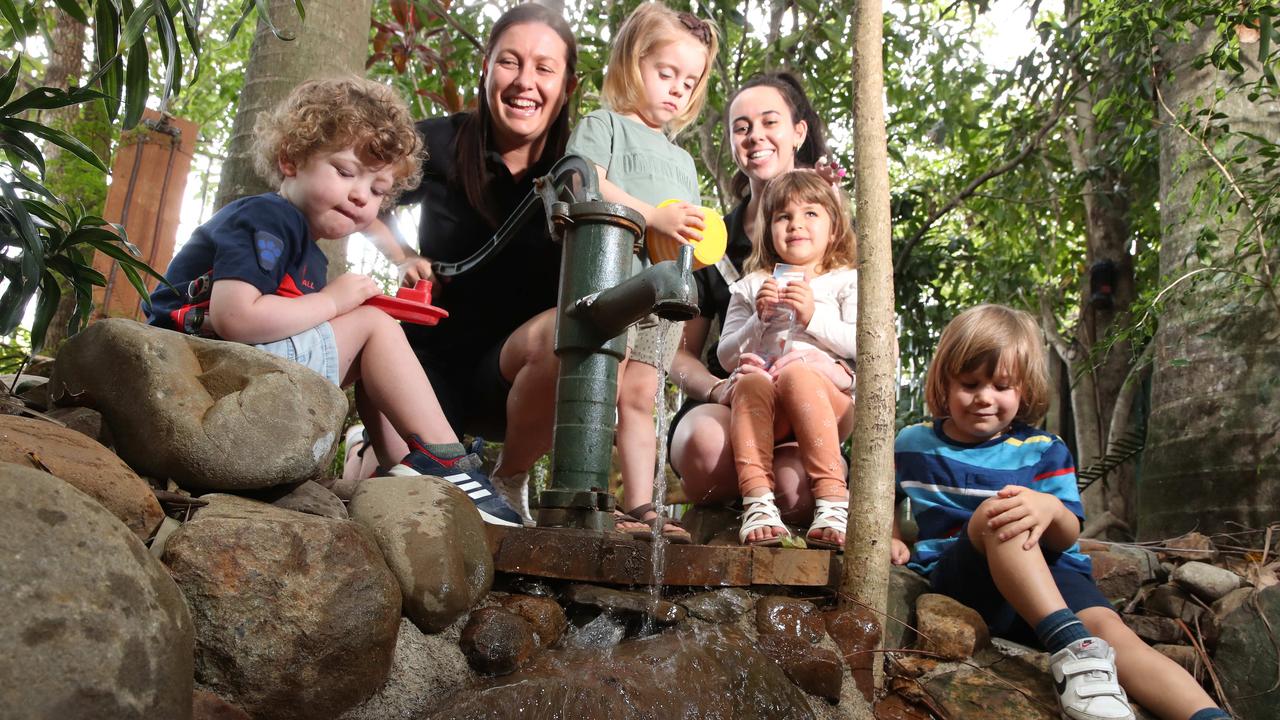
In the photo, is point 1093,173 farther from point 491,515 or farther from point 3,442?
point 3,442

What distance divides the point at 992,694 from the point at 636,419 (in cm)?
105

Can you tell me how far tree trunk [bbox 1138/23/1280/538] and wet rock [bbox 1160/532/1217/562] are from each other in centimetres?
18

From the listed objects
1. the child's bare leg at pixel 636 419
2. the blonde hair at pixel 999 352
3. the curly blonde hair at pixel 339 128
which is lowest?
the child's bare leg at pixel 636 419

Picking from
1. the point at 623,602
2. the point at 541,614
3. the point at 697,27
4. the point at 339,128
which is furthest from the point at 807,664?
the point at 697,27

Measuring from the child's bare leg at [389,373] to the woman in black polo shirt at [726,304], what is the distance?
882mm

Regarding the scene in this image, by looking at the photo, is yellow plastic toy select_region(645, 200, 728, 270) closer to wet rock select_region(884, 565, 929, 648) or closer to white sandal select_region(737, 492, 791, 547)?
white sandal select_region(737, 492, 791, 547)

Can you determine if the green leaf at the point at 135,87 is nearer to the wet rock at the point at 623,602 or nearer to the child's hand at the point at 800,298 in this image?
the wet rock at the point at 623,602

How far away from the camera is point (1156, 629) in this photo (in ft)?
8.26

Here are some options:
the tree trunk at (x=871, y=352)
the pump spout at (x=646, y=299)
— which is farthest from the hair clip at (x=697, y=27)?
the pump spout at (x=646, y=299)

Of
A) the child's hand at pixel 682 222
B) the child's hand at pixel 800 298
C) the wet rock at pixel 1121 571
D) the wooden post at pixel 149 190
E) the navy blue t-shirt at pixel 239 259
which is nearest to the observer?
the navy blue t-shirt at pixel 239 259

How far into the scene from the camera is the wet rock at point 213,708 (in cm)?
118

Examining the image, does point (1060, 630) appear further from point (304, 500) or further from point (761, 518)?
point (304, 500)

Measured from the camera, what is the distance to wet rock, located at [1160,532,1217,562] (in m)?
2.96

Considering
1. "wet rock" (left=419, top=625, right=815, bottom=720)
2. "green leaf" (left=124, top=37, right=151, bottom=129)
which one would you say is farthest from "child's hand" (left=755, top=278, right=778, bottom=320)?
"green leaf" (left=124, top=37, right=151, bottom=129)
